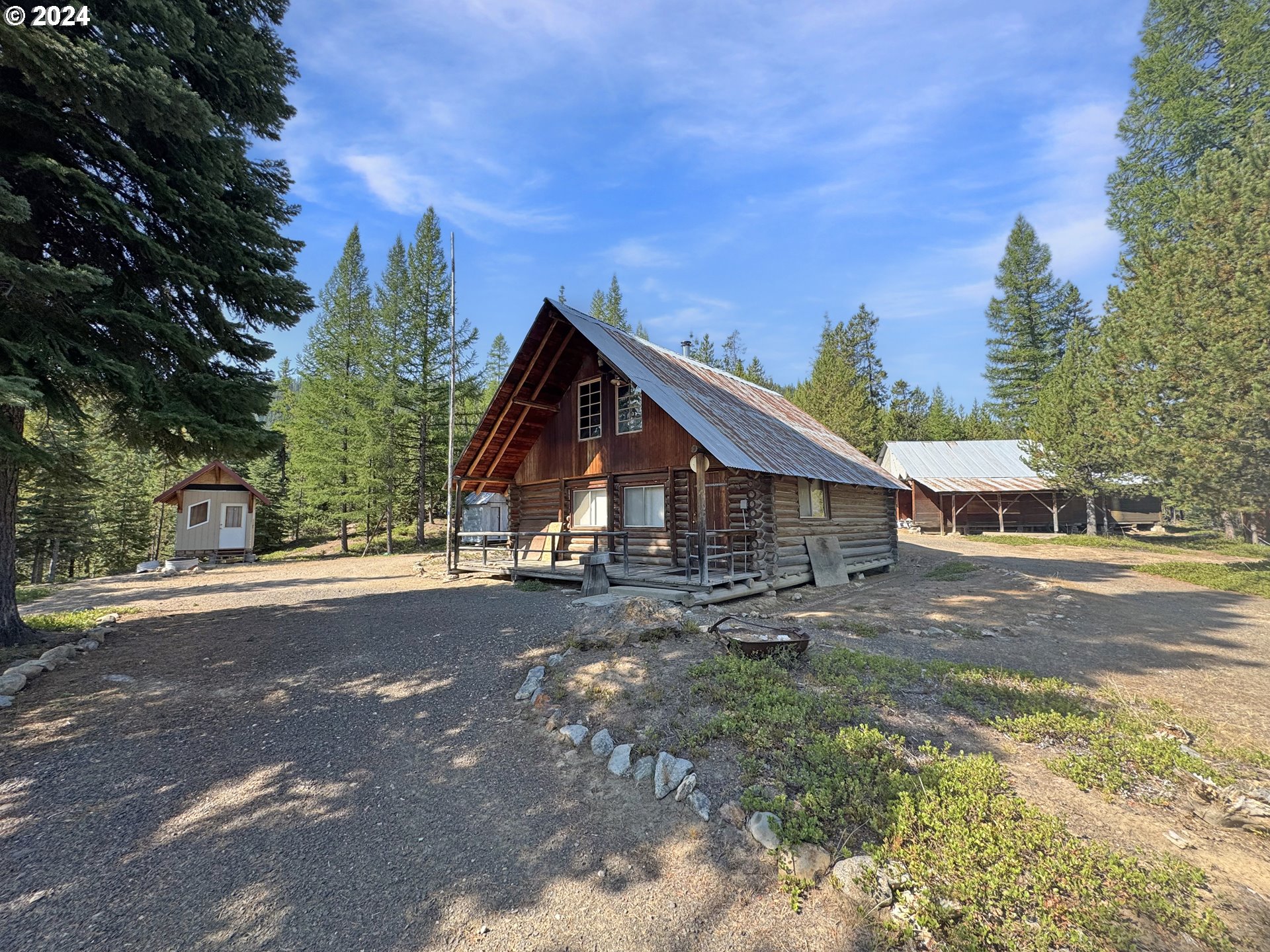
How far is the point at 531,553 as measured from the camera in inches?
754

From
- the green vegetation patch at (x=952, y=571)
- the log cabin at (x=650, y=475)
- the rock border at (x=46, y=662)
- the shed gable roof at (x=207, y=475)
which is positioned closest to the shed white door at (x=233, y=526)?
the shed gable roof at (x=207, y=475)

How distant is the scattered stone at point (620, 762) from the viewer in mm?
4906

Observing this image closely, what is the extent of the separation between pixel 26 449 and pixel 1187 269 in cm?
3303

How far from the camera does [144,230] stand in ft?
27.9

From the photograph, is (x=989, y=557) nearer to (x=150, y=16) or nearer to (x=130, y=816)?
(x=130, y=816)

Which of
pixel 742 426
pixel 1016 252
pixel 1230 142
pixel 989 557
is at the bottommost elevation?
pixel 989 557

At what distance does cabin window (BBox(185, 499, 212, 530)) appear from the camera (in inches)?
1028

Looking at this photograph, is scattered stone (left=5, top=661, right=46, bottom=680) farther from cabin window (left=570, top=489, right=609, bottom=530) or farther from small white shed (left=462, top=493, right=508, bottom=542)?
small white shed (left=462, top=493, right=508, bottom=542)

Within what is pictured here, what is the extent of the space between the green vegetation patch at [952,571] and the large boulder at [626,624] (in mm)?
12396

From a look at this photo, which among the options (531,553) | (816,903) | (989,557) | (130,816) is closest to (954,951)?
(816,903)

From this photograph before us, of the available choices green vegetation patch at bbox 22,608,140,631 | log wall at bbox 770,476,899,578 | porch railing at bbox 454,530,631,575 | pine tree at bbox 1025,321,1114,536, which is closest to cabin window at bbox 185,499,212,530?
porch railing at bbox 454,530,631,575

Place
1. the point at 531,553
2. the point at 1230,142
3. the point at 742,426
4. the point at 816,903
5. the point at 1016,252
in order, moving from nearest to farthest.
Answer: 1. the point at 816,903
2. the point at 742,426
3. the point at 531,553
4. the point at 1230,142
5. the point at 1016,252

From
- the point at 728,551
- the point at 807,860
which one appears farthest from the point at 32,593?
the point at 807,860

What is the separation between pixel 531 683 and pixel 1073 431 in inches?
1414
